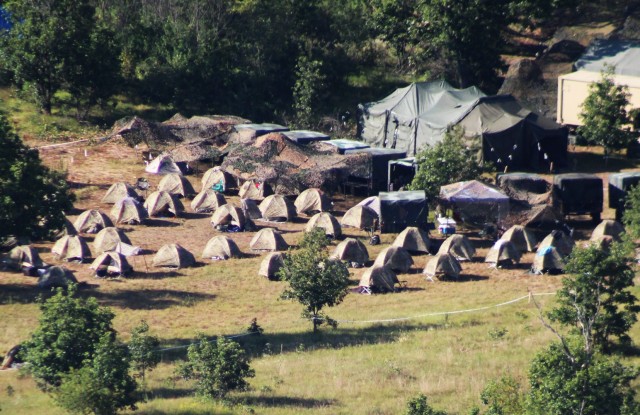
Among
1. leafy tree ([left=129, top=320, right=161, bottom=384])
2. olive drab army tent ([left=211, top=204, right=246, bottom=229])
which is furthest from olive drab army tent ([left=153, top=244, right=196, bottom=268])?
leafy tree ([left=129, top=320, right=161, bottom=384])

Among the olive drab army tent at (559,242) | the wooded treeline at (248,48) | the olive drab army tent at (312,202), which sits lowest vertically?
the olive drab army tent at (559,242)

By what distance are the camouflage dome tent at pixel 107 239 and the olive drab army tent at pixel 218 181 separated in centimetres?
807

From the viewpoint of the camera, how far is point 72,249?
130 ft

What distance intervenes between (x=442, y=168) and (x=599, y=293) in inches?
627

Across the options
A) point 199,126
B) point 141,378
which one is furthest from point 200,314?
point 199,126

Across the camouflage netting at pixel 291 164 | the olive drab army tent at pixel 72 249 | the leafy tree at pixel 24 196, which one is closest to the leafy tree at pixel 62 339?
the leafy tree at pixel 24 196

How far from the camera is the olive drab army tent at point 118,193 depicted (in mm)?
46469

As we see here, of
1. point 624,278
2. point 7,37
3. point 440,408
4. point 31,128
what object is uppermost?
point 7,37

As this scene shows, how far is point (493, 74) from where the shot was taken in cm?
6016

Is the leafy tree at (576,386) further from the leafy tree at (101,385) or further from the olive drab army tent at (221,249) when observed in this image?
the olive drab army tent at (221,249)

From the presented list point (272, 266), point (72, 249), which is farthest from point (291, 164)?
point (72, 249)

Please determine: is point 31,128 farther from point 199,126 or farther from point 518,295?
point 518,295

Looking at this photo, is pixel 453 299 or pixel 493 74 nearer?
pixel 453 299

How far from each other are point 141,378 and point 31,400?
2.82 metres
